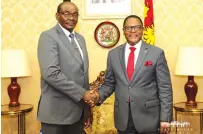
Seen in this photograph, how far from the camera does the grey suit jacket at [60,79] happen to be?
239cm

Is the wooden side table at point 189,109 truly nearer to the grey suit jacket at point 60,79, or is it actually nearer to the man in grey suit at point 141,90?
the man in grey suit at point 141,90

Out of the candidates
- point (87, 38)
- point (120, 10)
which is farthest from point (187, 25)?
point (87, 38)

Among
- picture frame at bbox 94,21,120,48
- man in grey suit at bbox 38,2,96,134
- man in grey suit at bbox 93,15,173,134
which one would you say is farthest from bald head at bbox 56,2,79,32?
picture frame at bbox 94,21,120,48

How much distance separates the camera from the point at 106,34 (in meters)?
4.19

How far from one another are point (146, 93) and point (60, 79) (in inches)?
27.3

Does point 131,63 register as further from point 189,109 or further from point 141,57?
point 189,109

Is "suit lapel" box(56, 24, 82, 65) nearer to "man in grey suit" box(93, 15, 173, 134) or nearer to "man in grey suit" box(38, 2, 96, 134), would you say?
"man in grey suit" box(38, 2, 96, 134)

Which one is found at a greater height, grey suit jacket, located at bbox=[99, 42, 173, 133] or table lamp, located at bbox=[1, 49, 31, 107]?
table lamp, located at bbox=[1, 49, 31, 107]

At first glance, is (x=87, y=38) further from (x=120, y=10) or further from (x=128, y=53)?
(x=128, y=53)

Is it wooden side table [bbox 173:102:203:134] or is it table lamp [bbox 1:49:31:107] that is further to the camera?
table lamp [bbox 1:49:31:107]

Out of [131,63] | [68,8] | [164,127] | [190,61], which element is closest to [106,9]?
[190,61]

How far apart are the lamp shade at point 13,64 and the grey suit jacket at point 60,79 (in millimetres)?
1403

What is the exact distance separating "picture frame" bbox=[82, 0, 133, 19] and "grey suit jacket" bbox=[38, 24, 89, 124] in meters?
1.71

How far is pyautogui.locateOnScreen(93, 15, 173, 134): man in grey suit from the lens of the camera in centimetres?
237
